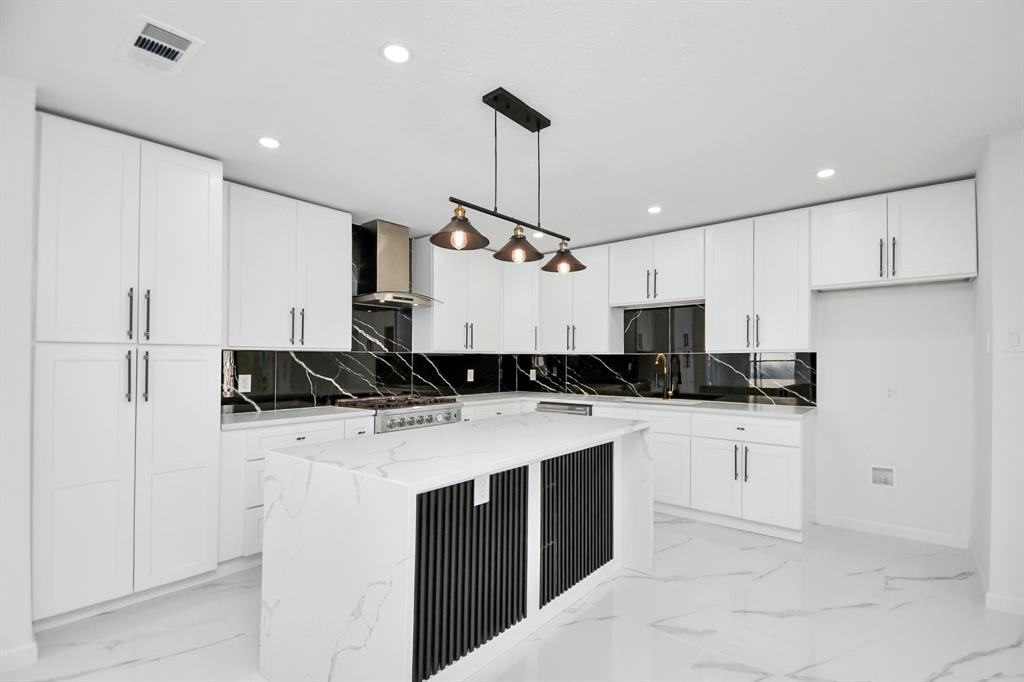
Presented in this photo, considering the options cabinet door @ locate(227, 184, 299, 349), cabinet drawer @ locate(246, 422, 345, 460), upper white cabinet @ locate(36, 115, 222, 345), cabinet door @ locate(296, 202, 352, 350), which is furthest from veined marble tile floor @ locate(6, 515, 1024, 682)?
cabinet door @ locate(296, 202, 352, 350)

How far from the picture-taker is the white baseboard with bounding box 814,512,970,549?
3.52m

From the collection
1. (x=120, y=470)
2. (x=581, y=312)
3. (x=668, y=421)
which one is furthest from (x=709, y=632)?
(x=581, y=312)

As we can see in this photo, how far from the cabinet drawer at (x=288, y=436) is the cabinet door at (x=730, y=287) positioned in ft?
10.1

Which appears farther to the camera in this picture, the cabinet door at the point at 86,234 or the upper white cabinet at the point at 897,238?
the upper white cabinet at the point at 897,238

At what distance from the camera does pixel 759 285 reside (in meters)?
4.04

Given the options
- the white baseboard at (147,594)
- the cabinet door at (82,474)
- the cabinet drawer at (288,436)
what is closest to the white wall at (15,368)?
the cabinet door at (82,474)

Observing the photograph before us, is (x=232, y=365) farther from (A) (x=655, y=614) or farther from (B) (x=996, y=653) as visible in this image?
(B) (x=996, y=653)

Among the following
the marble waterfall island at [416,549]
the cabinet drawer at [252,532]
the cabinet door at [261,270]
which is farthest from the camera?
the cabinet door at [261,270]

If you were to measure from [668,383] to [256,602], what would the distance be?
12.3 feet

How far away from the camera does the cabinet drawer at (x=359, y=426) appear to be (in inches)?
144

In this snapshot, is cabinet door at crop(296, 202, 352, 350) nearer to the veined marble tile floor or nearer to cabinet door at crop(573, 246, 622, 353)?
the veined marble tile floor

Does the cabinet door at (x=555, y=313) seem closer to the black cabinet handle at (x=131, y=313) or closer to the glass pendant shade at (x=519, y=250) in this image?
the glass pendant shade at (x=519, y=250)

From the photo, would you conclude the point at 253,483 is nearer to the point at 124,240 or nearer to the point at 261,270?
the point at 261,270

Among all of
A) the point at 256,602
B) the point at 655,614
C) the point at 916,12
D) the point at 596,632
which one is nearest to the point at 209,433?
the point at 256,602
